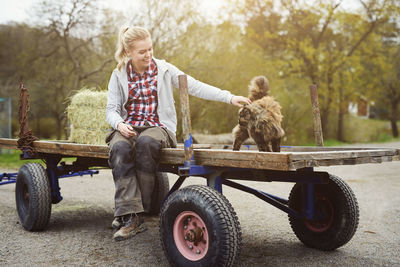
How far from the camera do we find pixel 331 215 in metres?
3.78

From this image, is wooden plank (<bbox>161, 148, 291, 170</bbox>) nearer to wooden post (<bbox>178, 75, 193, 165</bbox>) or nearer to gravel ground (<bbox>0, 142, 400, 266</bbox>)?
wooden post (<bbox>178, 75, 193, 165</bbox>)

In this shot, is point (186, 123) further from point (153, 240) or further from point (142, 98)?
point (153, 240)

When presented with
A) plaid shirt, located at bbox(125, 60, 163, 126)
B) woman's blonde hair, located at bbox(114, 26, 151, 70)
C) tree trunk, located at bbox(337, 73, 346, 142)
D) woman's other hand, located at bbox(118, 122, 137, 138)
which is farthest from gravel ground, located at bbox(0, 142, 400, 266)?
tree trunk, located at bbox(337, 73, 346, 142)

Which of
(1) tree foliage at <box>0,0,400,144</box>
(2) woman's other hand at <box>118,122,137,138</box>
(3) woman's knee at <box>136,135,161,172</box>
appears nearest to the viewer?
(3) woman's knee at <box>136,135,161,172</box>

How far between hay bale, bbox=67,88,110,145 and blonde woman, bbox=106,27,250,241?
1.44m

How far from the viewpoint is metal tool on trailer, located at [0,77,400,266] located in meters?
2.77

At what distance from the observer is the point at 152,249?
3865mm

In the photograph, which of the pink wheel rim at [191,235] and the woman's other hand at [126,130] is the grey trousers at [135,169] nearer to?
the woman's other hand at [126,130]

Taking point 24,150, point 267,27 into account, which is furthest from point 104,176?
point 267,27

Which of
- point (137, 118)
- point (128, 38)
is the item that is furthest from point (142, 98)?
point (128, 38)

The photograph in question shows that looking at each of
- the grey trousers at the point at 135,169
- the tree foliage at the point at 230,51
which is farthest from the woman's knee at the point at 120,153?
the tree foliage at the point at 230,51

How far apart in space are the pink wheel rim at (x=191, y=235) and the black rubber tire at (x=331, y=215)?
137 cm

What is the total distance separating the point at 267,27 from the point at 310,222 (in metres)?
22.1

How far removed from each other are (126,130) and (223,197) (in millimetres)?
1059
